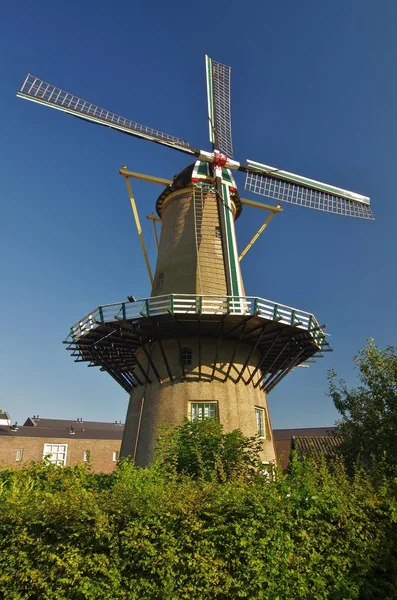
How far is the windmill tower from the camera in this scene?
49.6ft

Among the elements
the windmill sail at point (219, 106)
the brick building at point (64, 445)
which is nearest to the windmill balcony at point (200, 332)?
the windmill sail at point (219, 106)

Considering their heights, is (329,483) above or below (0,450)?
below

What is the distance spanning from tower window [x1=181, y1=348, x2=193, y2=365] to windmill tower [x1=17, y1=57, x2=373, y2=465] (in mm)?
38

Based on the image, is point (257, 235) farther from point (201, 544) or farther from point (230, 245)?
point (201, 544)

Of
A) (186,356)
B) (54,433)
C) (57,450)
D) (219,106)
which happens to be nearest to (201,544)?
(186,356)

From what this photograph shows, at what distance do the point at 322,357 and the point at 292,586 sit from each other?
39.5 feet

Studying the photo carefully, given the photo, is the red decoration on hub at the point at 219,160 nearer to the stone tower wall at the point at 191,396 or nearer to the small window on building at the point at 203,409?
the stone tower wall at the point at 191,396

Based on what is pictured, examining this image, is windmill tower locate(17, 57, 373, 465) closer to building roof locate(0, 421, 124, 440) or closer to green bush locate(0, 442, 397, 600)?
green bush locate(0, 442, 397, 600)

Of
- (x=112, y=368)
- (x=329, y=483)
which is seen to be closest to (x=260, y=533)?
(x=329, y=483)

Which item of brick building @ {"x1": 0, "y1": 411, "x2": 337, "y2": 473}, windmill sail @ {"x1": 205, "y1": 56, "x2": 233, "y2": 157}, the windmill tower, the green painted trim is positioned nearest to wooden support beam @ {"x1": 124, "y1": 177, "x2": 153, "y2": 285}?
the windmill tower

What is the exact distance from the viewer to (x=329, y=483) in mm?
7270

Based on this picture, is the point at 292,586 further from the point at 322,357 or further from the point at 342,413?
the point at 322,357

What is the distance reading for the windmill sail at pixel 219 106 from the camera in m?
23.1

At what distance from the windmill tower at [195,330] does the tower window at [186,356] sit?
1.5 inches
